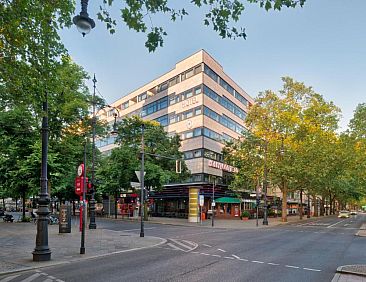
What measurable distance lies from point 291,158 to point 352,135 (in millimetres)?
11314

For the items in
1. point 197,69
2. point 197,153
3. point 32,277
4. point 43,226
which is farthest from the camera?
point 197,69

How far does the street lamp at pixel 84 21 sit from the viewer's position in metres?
7.28

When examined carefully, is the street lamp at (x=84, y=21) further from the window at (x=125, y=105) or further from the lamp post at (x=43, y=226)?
the window at (x=125, y=105)

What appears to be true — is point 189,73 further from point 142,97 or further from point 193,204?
point 193,204

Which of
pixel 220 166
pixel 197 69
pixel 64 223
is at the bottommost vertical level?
pixel 64 223

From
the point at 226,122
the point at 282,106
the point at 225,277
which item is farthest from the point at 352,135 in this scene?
the point at 225,277

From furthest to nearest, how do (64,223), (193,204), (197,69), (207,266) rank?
(197,69), (193,204), (64,223), (207,266)

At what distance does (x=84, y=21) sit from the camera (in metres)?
7.30

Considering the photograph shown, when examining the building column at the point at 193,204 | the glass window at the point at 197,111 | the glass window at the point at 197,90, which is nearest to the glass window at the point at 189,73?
the glass window at the point at 197,90

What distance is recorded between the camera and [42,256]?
1162 cm

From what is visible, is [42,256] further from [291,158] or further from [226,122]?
[226,122]

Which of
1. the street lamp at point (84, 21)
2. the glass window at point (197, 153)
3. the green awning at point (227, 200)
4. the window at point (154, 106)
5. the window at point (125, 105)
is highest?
the window at point (125, 105)

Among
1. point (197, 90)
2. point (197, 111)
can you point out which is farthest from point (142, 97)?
point (197, 111)

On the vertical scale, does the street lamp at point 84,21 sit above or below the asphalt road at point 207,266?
above
